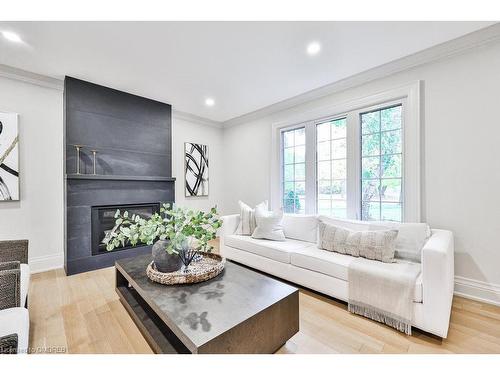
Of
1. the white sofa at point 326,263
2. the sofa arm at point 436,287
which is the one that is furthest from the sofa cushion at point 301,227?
the sofa arm at point 436,287

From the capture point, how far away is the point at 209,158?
4.77 meters

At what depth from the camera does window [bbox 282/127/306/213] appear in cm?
366

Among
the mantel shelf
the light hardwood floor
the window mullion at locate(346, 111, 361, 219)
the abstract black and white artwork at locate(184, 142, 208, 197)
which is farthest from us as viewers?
the abstract black and white artwork at locate(184, 142, 208, 197)

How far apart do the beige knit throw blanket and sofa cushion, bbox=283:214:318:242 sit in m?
0.84

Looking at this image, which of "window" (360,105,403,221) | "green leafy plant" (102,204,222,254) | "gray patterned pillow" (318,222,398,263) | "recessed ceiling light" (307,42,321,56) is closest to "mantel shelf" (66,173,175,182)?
"green leafy plant" (102,204,222,254)

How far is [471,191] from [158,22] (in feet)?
Answer: 10.6

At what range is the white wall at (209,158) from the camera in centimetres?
427

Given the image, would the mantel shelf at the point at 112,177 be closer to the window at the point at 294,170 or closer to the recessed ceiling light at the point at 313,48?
the window at the point at 294,170

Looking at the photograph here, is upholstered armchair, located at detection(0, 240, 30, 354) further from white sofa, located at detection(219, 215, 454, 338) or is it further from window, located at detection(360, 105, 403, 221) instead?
window, located at detection(360, 105, 403, 221)

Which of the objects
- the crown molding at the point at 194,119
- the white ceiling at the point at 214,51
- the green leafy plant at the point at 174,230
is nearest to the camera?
the green leafy plant at the point at 174,230

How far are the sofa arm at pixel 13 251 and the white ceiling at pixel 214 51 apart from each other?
1902 mm

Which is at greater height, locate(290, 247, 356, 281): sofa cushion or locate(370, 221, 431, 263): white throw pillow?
locate(370, 221, 431, 263): white throw pillow

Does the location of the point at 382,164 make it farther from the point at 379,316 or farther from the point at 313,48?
the point at 379,316
